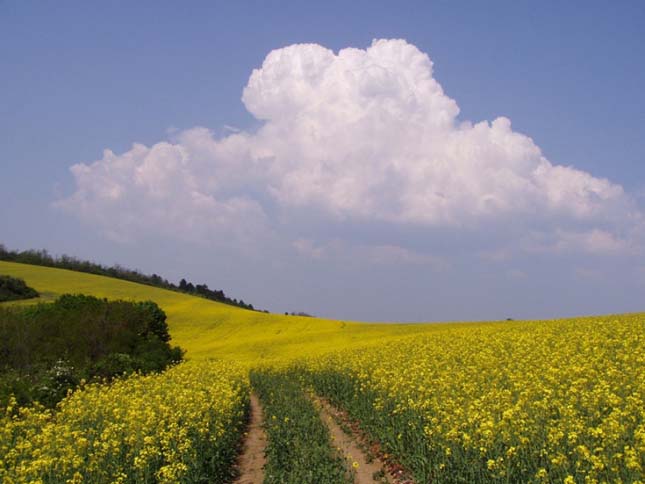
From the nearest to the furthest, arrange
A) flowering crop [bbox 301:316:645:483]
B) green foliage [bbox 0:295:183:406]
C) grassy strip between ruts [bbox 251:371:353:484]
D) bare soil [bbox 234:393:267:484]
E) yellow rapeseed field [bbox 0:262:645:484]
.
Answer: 1. flowering crop [bbox 301:316:645:483]
2. yellow rapeseed field [bbox 0:262:645:484]
3. grassy strip between ruts [bbox 251:371:353:484]
4. bare soil [bbox 234:393:267:484]
5. green foliage [bbox 0:295:183:406]

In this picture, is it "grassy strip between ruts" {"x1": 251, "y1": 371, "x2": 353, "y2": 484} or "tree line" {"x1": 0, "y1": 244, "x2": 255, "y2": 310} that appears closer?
"grassy strip between ruts" {"x1": 251, "y1": 371, "x2": 353, "y2": 484}

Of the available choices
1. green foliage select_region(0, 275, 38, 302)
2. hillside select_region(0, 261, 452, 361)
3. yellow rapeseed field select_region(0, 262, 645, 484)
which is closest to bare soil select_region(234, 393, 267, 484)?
yellow rapeseed field select_region(0, 262, 645, 484)

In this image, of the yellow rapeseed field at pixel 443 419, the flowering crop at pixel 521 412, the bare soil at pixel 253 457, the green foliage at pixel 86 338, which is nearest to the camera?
the flowering crop at pixel 521 412

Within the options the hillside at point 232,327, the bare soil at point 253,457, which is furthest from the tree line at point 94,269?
the bare soil at point 253,457

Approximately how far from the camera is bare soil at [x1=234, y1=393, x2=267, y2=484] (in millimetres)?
13078

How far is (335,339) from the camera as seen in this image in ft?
160

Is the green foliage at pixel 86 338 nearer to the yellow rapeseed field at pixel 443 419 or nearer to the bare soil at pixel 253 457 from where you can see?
the yellow rapeseed field at pixel 443 419

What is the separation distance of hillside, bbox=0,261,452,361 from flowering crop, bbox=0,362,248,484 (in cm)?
2441

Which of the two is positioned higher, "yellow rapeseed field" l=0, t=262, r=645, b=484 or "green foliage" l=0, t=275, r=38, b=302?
"yellow rapeseed field" l=0, t=262, r=645, b=484

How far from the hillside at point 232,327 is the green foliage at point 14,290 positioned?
65.4 inches

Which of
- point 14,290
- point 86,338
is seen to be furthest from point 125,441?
point 14,290

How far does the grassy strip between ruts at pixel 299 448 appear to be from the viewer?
36.3ft

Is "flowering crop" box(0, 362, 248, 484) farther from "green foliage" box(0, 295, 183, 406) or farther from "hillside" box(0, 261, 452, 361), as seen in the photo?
"hillside" box(0, 261, 452, 361)

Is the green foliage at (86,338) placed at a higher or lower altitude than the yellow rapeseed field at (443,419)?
lower
